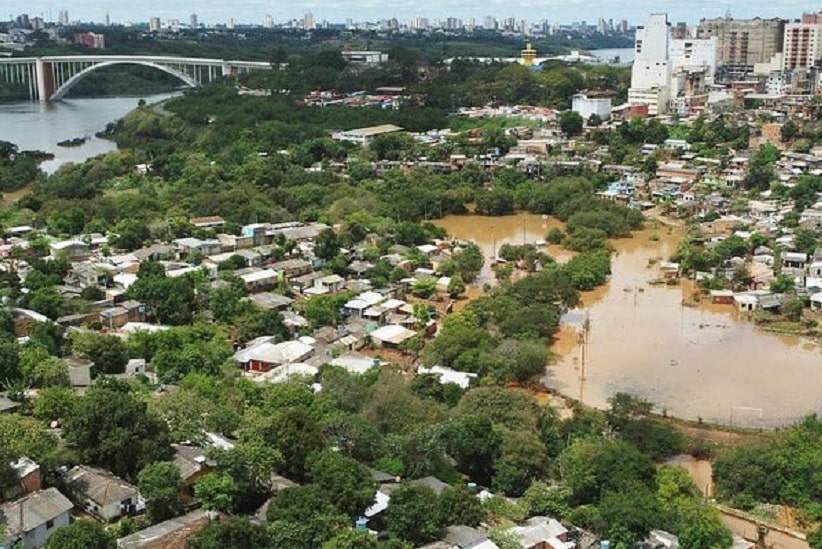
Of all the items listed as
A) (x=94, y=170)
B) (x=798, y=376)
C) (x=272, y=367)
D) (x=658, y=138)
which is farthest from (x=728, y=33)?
(x=272, y=367)

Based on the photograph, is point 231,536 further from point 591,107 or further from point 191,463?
point 591,107

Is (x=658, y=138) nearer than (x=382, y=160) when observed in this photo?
No

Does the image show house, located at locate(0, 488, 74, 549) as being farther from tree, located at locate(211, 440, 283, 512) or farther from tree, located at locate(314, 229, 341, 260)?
tree, located at locate(314, 229, 341, 260)

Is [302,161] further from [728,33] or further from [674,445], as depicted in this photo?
[728,33]

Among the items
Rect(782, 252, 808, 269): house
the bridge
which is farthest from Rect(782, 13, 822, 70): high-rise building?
Rect(782, 252, 808, 269): house

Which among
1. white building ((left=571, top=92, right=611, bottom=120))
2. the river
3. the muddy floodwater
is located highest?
white building ((left=571, top=92, right=611, bottom=120))

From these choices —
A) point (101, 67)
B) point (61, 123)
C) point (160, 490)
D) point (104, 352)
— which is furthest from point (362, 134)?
Result: point (101, 67)
